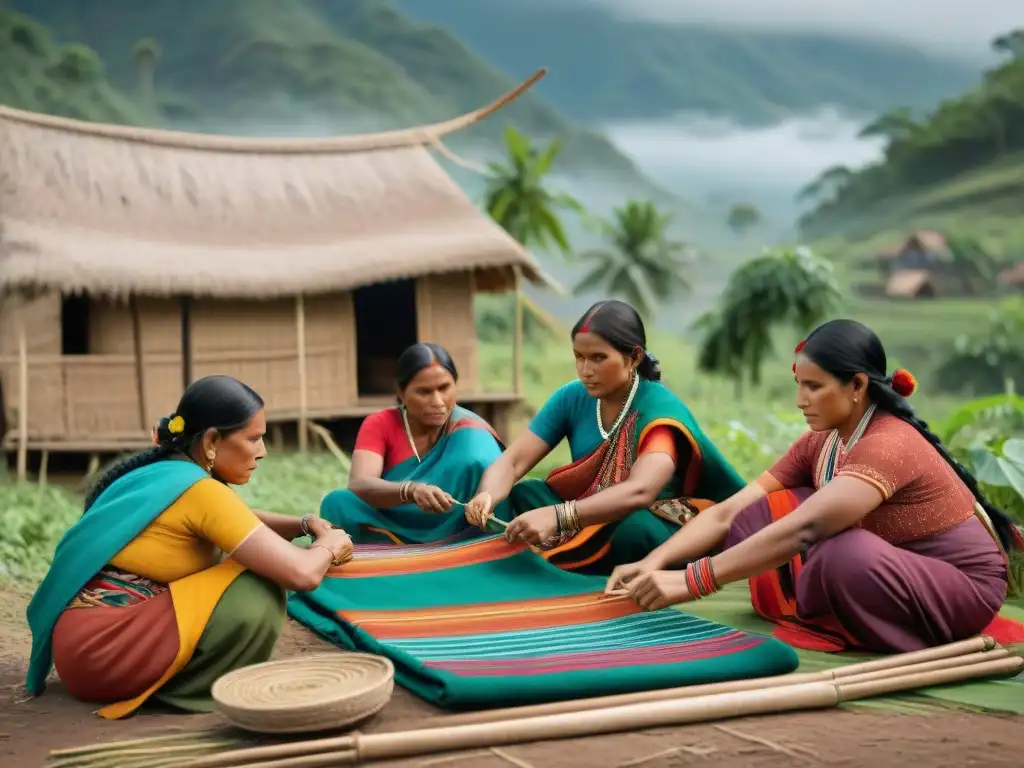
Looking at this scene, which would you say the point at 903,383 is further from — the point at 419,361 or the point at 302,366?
the point at 302,366

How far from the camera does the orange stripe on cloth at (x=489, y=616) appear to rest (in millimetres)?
3938

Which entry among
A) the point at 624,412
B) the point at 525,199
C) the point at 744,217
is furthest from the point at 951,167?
the point at 624,412

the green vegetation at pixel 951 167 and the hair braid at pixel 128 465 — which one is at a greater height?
the green vegetation at pixel 951 167

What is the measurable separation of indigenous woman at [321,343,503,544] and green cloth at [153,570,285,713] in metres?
1.50

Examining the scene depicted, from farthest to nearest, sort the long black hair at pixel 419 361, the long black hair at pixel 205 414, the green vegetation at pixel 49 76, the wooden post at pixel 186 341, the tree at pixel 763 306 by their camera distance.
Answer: the green vegetation at pixel 49 76, the tree at pixel 763 306, the wooden post at pixel 186 341, the long black hair at pixel 419 361, the long black hair at pixel 205 414

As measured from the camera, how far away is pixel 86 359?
994cm

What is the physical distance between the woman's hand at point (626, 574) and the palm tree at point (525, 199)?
57.4ft

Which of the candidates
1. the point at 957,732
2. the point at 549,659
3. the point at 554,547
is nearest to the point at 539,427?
the point at 554,547

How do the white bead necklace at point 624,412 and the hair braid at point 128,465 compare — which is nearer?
the hair braid at point 128,465

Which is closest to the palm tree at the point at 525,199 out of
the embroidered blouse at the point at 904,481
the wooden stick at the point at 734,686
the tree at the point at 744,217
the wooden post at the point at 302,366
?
the wooden post at the point at 302,366

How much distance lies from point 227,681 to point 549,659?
Answer: 3.19 feet

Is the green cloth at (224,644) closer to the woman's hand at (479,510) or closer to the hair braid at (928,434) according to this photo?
the woman's hand at (479,510)

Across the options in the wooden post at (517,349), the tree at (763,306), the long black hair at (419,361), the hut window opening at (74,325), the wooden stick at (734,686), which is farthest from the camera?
the tree at (763,306)

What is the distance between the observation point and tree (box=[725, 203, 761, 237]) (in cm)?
4853
